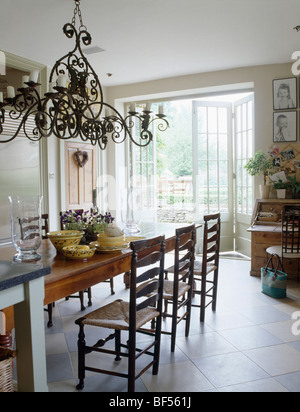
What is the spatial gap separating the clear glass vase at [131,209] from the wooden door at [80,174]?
2368 mm

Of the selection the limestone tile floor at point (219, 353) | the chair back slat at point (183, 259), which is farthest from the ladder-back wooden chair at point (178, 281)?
the limestone tile floor at point (219, 353)

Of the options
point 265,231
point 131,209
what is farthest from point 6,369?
point 265,231

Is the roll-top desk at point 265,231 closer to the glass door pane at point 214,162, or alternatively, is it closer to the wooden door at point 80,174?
the glass door pane at point 214,162

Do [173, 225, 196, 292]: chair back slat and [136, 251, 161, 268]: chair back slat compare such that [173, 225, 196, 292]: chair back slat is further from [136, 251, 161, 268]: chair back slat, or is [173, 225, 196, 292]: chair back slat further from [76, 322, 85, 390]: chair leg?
[76, 322, 85, 390]: chair leg

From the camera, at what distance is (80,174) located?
18.1ft

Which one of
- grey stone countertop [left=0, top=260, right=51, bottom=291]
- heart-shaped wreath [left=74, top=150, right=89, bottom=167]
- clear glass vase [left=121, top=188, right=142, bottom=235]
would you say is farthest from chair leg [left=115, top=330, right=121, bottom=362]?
heart-shaped wreath [left=74, top=150, right=89, bottom=167]

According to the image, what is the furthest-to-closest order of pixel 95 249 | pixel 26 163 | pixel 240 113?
pixel 240 113
pixel 26 163
pixel 95 249

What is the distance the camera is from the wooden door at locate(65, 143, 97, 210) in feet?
17.4

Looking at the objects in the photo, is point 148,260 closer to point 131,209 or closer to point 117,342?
point 117,342

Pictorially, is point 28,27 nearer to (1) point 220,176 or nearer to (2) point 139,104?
(2) point 139,104

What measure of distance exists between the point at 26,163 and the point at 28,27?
63.6 inches

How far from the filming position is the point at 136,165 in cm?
632
